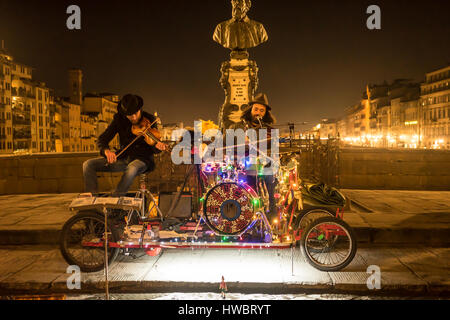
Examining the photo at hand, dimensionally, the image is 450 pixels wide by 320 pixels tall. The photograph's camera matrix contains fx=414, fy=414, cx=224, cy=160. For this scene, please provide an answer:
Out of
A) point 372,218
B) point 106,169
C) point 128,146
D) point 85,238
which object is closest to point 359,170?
point 372,218

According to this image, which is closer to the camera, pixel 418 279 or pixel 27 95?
pixel 418 279

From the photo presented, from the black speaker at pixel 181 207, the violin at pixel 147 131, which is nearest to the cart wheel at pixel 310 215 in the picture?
the black speaker at pixel 181 207

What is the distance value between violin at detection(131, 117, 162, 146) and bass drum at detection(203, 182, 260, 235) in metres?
1.19

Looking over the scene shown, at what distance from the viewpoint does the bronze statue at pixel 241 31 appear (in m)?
13.1

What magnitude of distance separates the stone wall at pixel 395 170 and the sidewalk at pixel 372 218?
1.22 m

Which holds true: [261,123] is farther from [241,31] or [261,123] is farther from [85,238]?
[241,31]

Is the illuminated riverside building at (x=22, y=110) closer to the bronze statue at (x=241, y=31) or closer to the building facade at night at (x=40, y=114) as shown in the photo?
the building facade at night at (x=40, y=114)

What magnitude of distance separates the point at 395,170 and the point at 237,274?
30.3 ft

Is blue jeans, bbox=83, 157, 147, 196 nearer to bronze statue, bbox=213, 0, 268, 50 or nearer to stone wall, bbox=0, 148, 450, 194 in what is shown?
stone wall, bbox=0, 148, 450, 194
